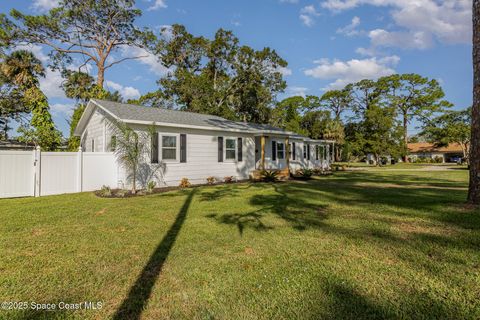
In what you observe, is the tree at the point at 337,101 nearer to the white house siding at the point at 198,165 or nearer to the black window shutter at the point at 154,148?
the white house siding at the point at 198,165

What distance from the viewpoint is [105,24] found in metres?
23.6

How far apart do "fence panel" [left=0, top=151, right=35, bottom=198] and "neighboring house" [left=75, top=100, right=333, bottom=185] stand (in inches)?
118

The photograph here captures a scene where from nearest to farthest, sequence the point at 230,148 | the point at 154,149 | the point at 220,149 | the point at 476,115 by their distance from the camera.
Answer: the point at 476,115, the point at 154,149, the point at 220,149, the point at 230,148

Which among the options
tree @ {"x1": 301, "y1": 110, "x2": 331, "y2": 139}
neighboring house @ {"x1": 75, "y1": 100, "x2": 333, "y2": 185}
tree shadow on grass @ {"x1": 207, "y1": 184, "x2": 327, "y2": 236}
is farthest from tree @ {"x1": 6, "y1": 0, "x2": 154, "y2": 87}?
tree @ {"x1": 301, "y1": 110, "x2": 331, "y2": 139}

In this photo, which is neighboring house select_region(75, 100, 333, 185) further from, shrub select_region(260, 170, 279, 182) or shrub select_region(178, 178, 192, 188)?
shrub select_region(260, 170, 279, 182)

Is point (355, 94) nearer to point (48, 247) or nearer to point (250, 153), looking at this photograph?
point (250, 153)

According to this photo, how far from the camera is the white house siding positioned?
11391 mm

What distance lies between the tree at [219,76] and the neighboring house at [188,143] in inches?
566

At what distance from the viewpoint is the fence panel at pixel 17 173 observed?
28.4 ft

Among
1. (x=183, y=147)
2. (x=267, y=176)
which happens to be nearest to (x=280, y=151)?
(x=267, y=176)

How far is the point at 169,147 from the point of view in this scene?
38.8 ft

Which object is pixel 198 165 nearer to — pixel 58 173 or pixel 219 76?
pixel 58 173

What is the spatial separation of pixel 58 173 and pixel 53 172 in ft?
0.53

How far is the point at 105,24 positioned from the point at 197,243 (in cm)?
2628
